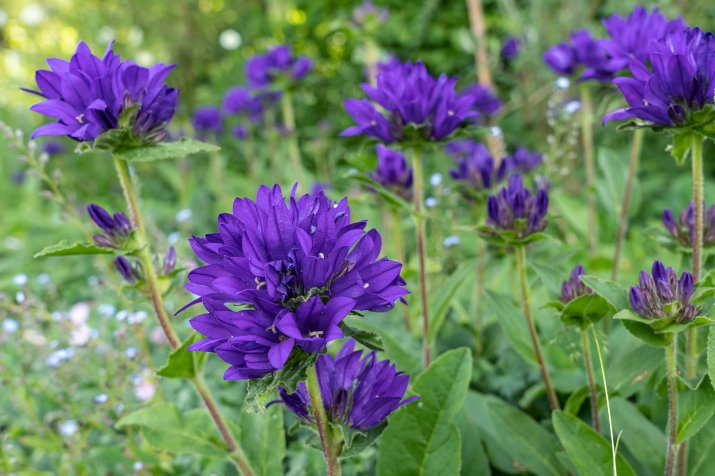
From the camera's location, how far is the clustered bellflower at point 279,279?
0.90 m

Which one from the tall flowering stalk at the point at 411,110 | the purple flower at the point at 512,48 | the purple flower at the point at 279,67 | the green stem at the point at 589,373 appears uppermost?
the purple flower at the point at 512,48

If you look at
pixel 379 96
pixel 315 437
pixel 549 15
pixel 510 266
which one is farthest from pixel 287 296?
pixel 549 15

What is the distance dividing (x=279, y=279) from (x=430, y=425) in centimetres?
62

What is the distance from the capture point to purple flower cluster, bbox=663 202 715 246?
1.41 metres

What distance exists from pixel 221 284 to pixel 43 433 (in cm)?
145

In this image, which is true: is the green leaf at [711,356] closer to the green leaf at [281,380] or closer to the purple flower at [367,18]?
the green leaf at [281,380]

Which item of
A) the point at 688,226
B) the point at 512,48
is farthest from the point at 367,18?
the point at 688,226

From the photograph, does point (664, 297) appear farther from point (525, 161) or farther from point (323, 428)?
point (525, 161)

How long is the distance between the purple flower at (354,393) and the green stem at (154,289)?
31 cm

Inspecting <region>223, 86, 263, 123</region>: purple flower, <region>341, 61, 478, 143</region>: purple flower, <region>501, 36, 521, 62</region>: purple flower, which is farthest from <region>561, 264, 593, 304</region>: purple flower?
<region>223, 86, 263, 123</region>: purple flower

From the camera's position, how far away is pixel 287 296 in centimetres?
93

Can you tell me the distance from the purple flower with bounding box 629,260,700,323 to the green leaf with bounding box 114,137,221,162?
2.50 feet

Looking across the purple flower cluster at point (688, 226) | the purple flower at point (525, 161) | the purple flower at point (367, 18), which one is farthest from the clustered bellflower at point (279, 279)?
the purple flower at point (367, 18)

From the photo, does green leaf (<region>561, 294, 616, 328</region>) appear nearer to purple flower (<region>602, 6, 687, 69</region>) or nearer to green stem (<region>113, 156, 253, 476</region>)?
purple flower (<region>602, 6, 687, 69</region>)
